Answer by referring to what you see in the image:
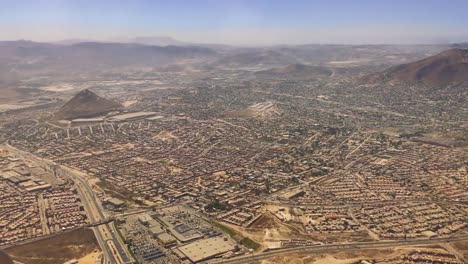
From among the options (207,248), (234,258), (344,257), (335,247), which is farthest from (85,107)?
(344,257)

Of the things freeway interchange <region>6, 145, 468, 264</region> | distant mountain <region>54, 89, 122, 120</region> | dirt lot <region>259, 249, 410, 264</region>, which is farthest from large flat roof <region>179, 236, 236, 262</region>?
distant mountain <region>54, 89, 122, 120</region>

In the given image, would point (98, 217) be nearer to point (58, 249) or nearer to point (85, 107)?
point (58, 249)

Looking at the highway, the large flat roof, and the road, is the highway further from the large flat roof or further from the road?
the road

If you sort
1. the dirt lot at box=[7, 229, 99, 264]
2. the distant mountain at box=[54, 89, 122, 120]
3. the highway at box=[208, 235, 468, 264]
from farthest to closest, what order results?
the distant mountain at box=[54, 89, 122, 120], the dirt lot at box=[7, 229, 99, 264], the highway at box=[208, 235, 468, 264]

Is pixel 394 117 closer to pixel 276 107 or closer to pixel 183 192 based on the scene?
pixel 276 107

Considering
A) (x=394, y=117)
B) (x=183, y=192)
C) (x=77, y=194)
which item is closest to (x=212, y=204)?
(x=183, y=192)

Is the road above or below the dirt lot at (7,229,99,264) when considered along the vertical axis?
above

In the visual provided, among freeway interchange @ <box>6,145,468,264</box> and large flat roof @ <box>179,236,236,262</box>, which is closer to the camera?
freeway interchange @ <box>6,145,468,264</box>

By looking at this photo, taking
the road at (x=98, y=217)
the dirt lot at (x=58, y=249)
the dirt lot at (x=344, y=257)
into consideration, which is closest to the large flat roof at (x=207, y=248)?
the dirt lot at (x=344, y=257)

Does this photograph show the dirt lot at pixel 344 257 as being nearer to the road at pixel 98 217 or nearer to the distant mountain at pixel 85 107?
the road at pixel 98 217
